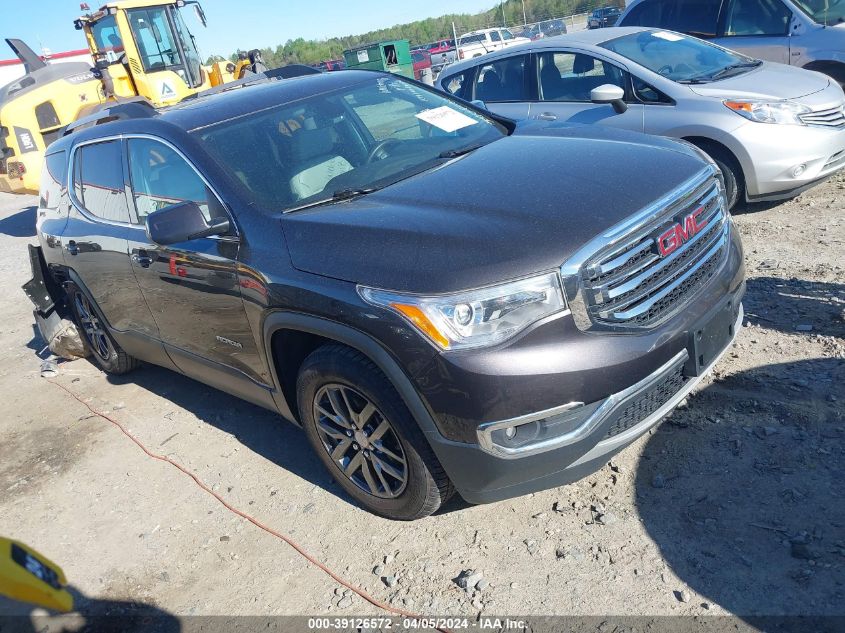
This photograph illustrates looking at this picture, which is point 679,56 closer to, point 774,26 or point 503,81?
point 503,81

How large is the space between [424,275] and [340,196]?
3.07 feet

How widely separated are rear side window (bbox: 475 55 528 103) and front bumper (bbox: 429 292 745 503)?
4936 mm

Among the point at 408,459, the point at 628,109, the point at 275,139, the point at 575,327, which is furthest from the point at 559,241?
the point at 628,109

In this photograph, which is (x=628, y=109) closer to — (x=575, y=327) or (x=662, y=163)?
(x=662, y=163)

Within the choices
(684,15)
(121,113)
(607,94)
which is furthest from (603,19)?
(121,113)

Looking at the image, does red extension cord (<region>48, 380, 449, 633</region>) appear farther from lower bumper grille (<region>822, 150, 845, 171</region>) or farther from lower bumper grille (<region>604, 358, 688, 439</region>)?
lower bumper grille (<region>822, 150, 845, 171</region>)

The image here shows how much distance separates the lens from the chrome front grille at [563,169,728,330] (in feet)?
8.75

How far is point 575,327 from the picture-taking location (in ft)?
8.67

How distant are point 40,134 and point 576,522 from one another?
12763 millimetres

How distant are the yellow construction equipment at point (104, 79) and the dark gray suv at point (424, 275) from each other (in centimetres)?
970

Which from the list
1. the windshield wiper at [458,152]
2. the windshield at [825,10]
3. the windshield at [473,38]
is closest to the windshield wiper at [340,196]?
the windshield wiper at [458,152]

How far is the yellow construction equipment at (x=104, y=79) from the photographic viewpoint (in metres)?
12.5

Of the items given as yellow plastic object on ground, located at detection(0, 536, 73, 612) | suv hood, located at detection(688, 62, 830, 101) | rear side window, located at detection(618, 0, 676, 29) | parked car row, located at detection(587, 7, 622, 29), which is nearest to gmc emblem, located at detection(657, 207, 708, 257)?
yellow plastic object on ground, located at detection(0, 536, 73, 612)

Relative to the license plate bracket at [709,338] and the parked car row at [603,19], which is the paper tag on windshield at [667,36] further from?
the parked car row at [603,19]
